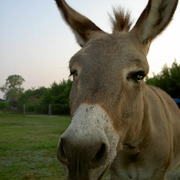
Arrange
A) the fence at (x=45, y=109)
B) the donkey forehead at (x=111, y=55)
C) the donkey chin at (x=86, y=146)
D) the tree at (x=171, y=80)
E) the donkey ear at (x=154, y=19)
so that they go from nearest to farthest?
the donkey chin at (x=86, y=146)
the donkey forehead at (x=111, y=55)
the donkey ear at (x=154, y=19)
the tree at (x=171, y=80)
the fence at (x=45, y=109)

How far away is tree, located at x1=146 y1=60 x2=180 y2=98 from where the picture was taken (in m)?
24.8

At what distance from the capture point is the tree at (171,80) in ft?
81.4

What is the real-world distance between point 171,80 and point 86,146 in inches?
1007

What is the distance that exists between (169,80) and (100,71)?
82.4 feet

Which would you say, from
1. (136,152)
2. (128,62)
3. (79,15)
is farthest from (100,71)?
(79,15)

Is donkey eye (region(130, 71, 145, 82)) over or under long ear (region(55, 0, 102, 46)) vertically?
under

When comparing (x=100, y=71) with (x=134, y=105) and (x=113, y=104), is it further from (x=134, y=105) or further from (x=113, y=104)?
(x=134, y=105)

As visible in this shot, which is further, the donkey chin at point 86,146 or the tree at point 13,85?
the tree at point 13,85

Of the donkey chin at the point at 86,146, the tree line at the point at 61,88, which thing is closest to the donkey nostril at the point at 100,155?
the donkey chin at the point at 86,146

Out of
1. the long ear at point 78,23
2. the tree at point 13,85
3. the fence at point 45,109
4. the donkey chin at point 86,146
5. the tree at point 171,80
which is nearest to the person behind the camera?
the donkey chin at point 86,146

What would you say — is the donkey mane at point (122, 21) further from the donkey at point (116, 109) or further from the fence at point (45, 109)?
the fence at point (45, 109)

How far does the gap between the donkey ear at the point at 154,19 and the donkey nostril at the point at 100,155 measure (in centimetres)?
183

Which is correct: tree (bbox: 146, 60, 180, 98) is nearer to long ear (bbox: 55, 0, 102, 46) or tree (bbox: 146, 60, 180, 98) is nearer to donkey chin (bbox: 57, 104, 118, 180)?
long ear (bbox: 55, 0, 102, 46)

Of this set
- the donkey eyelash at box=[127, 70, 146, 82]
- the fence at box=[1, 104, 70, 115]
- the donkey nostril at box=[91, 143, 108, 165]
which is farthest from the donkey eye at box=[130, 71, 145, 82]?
the fence at box=[1, 104, 70, 115]
